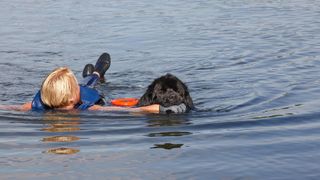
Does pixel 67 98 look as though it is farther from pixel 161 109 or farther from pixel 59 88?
pixel 161 109

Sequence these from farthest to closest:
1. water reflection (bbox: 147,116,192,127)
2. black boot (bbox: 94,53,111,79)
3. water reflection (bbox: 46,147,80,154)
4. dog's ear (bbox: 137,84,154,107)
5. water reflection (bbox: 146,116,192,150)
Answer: black boot (bbox: 94,53,111,79) → dog's ear (bbox: 137,84,154,107) → water reflection (bbox: 147,116,192,127) → water reflection (bbox: 146,116,192,150) → water reflection (bbox: 46,147,80,154)

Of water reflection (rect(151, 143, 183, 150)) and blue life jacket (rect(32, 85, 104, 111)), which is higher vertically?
blue life jacket (rect(32, 85, 104, 111))

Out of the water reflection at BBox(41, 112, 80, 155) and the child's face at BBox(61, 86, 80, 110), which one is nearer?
the water reflection at BBox(41, 112, 80, 155)

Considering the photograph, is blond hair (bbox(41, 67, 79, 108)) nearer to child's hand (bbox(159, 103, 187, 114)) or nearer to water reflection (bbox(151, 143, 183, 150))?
child's hand (bbox(159, 103, 187, 114))

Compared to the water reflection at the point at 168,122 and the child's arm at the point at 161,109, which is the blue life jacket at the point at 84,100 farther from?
the water reflection at the point at 168,122

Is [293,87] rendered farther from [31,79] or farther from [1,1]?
[1,1]

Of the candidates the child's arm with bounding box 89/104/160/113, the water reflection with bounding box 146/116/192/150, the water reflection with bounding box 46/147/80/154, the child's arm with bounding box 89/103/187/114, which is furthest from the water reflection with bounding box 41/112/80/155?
the water reflection with bounding box 146/116/192/150

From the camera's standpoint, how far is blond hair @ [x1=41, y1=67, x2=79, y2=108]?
281 inches

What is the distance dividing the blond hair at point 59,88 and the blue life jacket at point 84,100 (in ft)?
0.63

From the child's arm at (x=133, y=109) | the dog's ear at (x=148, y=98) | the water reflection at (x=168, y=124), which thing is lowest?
the water reflection at (x=168, y=124)

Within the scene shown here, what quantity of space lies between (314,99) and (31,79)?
165 inches

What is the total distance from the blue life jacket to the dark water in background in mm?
192

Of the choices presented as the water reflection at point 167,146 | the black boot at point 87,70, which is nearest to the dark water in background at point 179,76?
the water reflection at point 167,146

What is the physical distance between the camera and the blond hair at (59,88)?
23.5ft
